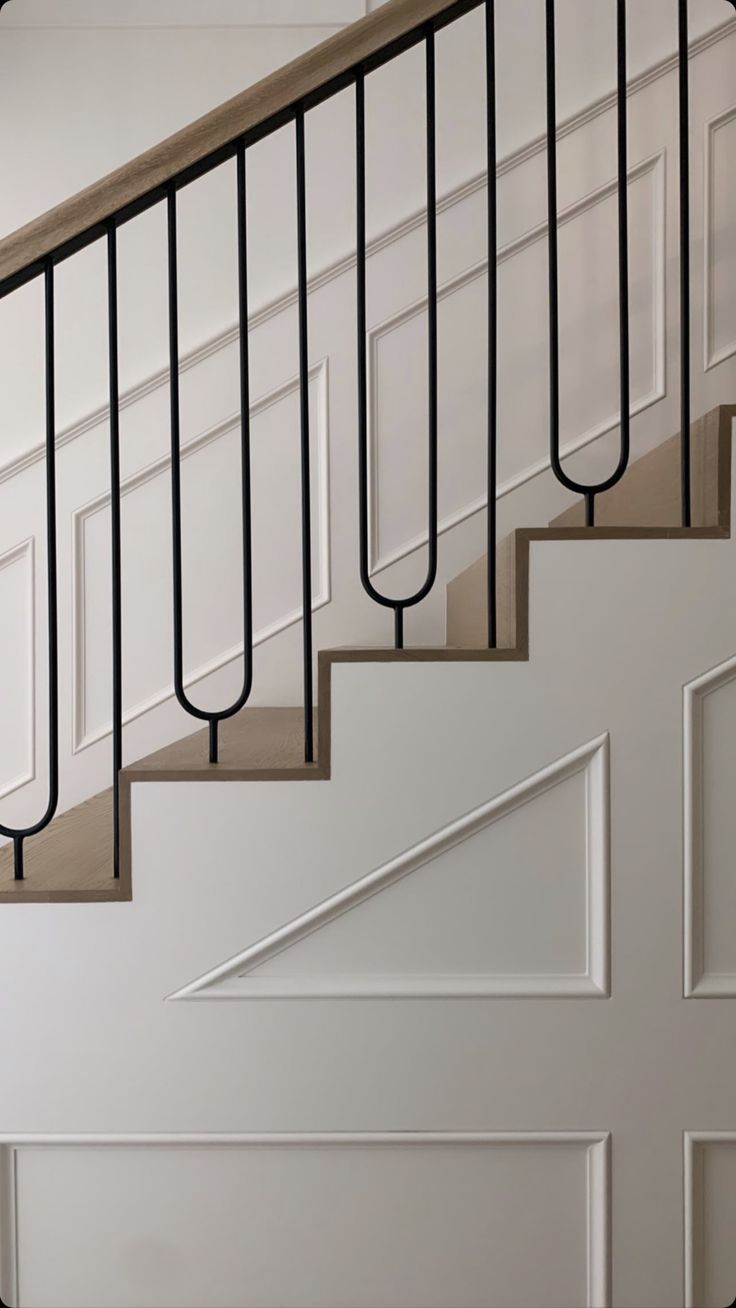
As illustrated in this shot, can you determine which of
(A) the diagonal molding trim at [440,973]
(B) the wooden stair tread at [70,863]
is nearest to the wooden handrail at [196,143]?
(B) the wooden stair tread at [70,863]

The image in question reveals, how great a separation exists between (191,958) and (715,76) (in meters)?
2.39

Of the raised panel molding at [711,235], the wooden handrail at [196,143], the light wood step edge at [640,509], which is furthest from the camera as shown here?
the raised panel molding at [711,235]

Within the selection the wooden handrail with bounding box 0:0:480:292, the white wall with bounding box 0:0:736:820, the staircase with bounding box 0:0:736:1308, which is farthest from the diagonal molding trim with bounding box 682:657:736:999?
the white wall with bounding box 0:0:736:820

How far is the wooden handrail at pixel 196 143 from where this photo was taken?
1189 mm

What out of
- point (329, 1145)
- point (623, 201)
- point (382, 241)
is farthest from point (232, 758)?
point (382, 241)

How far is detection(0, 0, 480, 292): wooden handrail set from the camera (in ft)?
3.90

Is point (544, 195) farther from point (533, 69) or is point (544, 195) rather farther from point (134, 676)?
point (134, 676)

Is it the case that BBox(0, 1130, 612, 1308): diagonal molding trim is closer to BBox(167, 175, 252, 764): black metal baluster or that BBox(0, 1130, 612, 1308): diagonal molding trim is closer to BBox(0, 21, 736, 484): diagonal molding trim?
BBox(167, 175, 252, 764): black metal baluster

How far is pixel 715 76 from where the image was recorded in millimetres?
2340

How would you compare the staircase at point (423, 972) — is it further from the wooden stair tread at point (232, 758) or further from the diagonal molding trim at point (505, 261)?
the diagonal molding trim at point (505, 261)

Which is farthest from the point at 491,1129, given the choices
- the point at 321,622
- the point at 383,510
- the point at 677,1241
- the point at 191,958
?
the point at 383,510

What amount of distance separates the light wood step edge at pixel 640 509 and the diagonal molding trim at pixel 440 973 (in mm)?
212

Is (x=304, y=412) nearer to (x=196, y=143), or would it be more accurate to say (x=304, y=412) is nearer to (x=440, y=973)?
(x=196, y=143)

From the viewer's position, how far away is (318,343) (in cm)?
236
